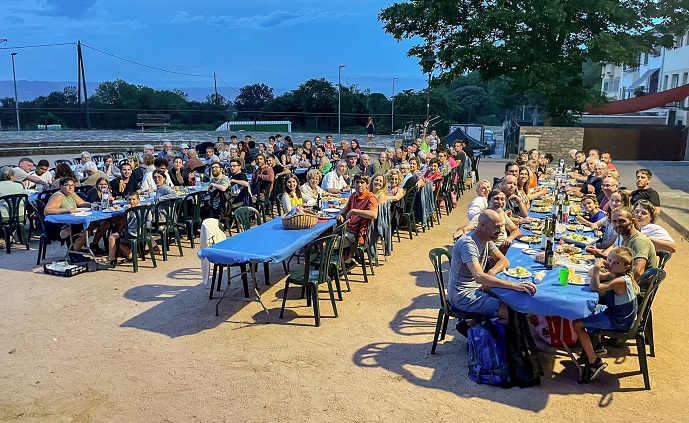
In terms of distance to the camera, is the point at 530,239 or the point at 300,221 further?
the point at 300,221

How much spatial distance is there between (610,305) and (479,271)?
104cm

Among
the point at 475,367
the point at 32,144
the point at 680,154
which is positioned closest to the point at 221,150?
the point at 475,367

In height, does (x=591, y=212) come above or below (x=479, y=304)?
above

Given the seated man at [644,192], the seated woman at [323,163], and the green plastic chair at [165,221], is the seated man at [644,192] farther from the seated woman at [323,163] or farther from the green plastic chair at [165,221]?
the seated woman at [323,163]

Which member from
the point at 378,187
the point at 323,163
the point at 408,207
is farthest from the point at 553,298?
the point at 323,163

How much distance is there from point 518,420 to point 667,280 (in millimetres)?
4471

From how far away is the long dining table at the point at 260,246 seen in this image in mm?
5637

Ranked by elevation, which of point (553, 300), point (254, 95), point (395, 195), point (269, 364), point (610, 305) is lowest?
point (269, 364)

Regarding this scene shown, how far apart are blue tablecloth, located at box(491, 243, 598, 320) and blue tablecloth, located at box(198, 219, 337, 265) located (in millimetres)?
2207

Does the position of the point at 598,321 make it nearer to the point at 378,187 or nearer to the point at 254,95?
the point at 378,187

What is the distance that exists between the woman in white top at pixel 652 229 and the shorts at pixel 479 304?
199cm

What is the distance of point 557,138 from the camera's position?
2200 cm

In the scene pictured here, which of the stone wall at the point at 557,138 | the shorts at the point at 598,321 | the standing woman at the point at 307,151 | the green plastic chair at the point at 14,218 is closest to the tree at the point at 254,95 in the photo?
the stone wall at the point at 557,138

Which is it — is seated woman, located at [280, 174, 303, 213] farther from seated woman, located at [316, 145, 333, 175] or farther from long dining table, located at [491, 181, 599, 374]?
seated woman, located at [316, 145, 333, 175]
